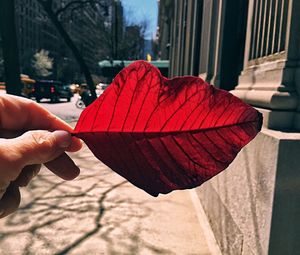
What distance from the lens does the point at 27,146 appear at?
0.88 m

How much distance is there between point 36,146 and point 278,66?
2323 mm

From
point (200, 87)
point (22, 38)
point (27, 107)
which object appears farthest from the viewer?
point (22, 38)

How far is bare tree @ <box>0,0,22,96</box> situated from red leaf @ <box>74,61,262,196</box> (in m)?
8.25

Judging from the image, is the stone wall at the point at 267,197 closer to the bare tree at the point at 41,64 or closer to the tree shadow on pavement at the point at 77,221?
the tree shadow on pavement at the point at 77,221

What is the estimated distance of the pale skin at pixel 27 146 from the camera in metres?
0.87

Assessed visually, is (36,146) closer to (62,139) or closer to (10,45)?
(62,139)

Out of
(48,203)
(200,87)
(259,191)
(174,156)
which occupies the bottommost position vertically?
(48,203)

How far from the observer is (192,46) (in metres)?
7.83

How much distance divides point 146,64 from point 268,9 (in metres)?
2.75

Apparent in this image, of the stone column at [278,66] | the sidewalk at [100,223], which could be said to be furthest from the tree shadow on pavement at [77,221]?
the stone column at [278,66]

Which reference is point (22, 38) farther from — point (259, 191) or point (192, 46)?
point (259, 191)

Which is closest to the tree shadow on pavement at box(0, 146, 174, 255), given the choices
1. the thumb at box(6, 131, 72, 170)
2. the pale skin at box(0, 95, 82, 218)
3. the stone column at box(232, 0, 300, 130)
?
the stone column at box(232, 0, 300, 130)

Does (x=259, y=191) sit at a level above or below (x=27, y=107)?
below

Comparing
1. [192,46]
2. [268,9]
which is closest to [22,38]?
[192,46]
